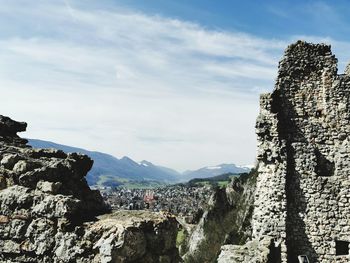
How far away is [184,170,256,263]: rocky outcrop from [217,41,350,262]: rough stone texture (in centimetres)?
3243

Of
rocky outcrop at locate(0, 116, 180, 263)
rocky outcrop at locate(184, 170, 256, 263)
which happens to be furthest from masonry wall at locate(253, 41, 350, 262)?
rocky outcrop at locate(184, 170, 256, 263)

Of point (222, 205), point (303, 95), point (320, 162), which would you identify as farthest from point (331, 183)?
point (222, 205)

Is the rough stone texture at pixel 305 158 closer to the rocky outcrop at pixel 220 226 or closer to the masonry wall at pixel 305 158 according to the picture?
the masonry wall at pixel 305 158

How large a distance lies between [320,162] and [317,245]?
3.48 meters

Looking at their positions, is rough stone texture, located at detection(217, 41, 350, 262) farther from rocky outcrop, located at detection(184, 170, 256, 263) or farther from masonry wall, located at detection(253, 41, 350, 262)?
rocky outcrop, located at detection(184, 170, 256, 263)

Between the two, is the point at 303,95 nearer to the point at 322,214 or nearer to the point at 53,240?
the point at 322,214

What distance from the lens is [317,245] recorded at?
1859 centimetres

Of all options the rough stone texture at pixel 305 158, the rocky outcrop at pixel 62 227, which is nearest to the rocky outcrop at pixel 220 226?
Answer: the rough stone texture at pixel 305 158

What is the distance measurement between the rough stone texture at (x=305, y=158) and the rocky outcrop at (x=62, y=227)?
10844 mm

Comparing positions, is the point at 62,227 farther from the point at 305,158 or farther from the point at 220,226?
the point at 220,226

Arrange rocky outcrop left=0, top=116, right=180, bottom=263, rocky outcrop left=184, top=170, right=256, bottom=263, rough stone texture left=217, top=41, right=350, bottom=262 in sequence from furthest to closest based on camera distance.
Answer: rocky outcrop left=184, top=170, right=256, bottom=263
rough stone texture left=217, top=41, right=350, bottom=262
rocky outcrop left=0, top=116, right=180, bottom=263

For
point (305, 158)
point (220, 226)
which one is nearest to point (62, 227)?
point (305, 158)

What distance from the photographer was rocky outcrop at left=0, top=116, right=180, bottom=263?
780 cm

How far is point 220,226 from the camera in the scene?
66.4 m
